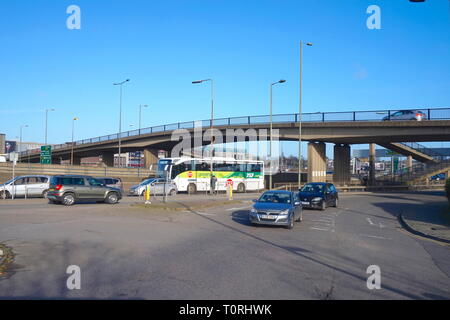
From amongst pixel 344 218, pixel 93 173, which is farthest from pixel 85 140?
pixel 344 218

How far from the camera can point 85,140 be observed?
245ft

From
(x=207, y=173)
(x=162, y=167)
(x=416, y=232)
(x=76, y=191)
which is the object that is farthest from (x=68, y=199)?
(x=207, y=173)

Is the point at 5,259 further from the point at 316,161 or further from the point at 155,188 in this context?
the point at 316,161

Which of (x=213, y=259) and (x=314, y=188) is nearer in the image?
(x=213, y=259)

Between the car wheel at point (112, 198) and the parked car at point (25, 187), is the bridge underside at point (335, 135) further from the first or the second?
the parked car at point (25, 187)

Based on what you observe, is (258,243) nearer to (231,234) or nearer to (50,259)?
(231,234)

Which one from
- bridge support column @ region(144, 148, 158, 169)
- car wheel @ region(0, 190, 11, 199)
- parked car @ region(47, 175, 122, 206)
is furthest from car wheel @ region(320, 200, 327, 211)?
bridge support column @ region(144, 148, 158, 169)

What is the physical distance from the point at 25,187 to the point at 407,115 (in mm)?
32646

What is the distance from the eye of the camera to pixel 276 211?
49.8ft

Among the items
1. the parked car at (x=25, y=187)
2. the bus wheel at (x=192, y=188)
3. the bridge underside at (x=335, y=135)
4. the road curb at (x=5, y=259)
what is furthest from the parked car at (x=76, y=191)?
the bridge underside at (x=335, y=135)

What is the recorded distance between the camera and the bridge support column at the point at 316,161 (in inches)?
1783

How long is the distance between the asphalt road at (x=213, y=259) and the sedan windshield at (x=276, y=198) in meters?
1.12

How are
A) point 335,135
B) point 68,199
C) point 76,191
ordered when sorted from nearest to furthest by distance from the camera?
point 68,199
point 76,191
point 335,135
